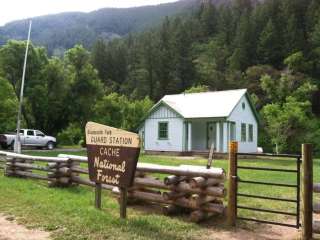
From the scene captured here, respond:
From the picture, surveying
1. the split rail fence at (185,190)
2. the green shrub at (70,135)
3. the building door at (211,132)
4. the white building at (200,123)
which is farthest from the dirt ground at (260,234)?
the green shrub at (70,135)

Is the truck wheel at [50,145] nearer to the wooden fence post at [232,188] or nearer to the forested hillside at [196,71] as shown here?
the forested hillside at [196,71]

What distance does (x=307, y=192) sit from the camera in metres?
6.77

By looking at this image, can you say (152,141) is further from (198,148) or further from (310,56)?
(310,56)

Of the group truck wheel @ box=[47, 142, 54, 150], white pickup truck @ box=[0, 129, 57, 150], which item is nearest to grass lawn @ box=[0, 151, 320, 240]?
white pickup truck @ box=[0, 129, 57, 150]

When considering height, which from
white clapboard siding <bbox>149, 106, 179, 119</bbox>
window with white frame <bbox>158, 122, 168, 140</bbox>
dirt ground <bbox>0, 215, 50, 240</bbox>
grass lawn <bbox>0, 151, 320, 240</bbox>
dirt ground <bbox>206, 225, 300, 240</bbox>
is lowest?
dirt ground <bbox>206, 225, 300, 240</bbox>

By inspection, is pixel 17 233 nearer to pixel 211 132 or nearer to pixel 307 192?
pixel 307 192

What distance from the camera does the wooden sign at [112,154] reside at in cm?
773

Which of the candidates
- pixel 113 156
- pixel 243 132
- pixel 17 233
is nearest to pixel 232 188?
pixel 113 156

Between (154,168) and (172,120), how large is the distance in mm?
20244

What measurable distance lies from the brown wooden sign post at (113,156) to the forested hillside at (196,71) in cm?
2717

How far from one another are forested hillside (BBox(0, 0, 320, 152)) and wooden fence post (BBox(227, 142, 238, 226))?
29155mm

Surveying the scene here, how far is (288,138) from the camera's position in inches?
1614

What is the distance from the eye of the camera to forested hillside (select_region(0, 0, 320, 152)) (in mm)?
37125

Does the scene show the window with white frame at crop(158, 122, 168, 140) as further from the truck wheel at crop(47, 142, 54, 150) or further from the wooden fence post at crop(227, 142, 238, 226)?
the wooden fence post at crop(227, 142, 238, 226)
